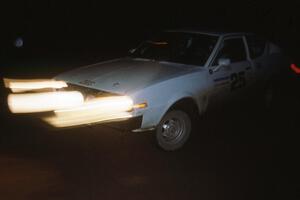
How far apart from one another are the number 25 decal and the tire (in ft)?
3.32

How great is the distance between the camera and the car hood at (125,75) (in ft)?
16.7

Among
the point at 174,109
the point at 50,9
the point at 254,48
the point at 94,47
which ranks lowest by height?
the point at 174,109

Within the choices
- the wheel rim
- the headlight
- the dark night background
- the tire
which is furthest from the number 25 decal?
the headlight

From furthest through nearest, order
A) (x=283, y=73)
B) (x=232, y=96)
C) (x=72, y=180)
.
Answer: (x=283, y=73)
(x=232, y=96)
(x=72, y=180)

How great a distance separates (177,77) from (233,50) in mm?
1485

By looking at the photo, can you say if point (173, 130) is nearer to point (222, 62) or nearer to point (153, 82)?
point (153, 82)

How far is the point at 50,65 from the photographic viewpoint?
1141 cm

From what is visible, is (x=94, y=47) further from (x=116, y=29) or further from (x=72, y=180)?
(x=72, y=180)

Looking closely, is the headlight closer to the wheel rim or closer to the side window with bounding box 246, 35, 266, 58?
the wheel rim

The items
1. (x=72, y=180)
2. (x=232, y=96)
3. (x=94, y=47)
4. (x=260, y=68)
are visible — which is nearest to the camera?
(x=72, y=180)

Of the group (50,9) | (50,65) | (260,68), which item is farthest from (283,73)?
(50,9)

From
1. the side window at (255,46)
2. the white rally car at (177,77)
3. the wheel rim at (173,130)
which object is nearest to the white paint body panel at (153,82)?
the white rally car at (177,77)

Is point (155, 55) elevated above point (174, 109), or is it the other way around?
point (155, 55)

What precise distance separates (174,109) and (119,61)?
1.54 metres
